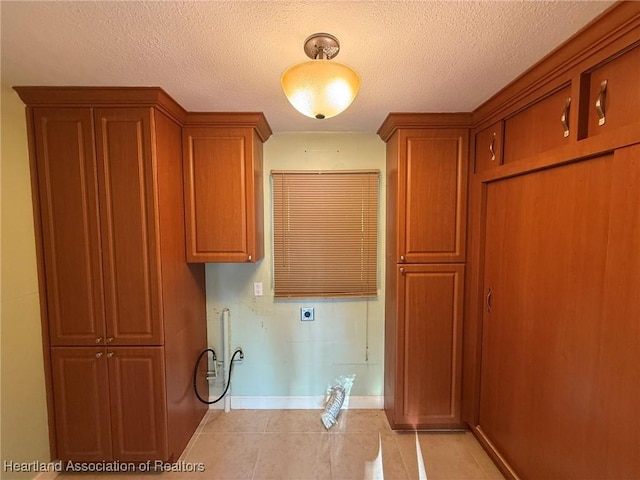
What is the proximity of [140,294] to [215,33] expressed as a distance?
1431 millimetres

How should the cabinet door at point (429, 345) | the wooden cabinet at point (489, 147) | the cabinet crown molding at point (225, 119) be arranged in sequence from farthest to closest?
the cabinet door at point (429, 345) → the cabinet crown molding at point (225, 119) → the wooden cabinet at point (489, 147)

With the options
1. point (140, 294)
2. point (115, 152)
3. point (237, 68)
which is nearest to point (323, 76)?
point (237, 68)

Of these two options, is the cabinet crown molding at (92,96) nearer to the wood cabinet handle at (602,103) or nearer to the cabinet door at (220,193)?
the cabinet door at (220,193)

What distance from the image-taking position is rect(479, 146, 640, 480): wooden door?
1056 mm

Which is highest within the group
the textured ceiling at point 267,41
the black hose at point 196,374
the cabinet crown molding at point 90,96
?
the textured ceiling at point 267,41

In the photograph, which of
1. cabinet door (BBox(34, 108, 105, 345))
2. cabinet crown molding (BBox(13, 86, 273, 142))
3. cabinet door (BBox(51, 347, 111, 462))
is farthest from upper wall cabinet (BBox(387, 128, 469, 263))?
cabinet door (BBox(51, 347, 111, 462))

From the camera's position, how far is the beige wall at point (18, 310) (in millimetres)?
1557

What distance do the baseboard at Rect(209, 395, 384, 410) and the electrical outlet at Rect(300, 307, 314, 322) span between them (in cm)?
68

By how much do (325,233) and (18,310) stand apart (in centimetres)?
193

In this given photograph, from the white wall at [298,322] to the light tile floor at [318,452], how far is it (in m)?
0.27

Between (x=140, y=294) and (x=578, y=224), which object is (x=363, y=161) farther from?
(x=140, y=294)

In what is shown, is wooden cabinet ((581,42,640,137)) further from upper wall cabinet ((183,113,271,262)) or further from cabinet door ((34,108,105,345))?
cabinet door ((34,108,105,345))

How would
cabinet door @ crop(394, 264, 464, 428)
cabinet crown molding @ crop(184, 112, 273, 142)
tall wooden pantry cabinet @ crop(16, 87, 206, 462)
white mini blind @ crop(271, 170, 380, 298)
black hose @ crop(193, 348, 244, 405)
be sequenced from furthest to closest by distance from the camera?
white mini blind @ crop(271, 170, 380, 298) → black hose @ crop(193, 348, 244, 405) → cabinet door @ crop(394, 264, 464, 428) → cabinet crown molding @ crop(184, 112, 273, 142) → tall wooden pantry cabinet @ crop(16, 87, 206, 462)

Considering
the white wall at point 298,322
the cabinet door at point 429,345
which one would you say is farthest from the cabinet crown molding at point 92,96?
the cabinet door at point 429,345
